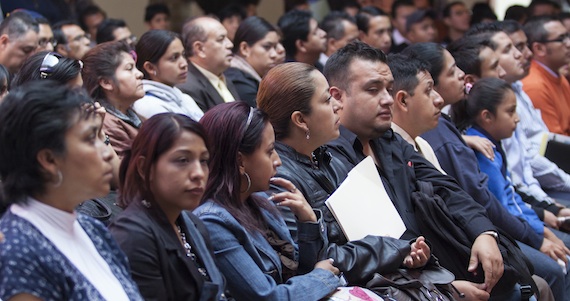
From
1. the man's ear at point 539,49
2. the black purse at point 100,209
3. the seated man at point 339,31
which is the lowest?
the seated man at point 339,31

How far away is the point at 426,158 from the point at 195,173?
1.94m

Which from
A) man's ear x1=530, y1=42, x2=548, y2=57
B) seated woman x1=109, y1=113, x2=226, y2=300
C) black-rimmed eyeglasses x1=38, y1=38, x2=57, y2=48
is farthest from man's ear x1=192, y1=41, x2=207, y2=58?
seated woman x1=109, y1=113, x2=226, y2=300

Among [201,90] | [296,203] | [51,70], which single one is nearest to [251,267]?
[296,203]

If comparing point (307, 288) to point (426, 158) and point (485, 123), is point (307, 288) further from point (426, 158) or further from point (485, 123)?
point (485, 123)

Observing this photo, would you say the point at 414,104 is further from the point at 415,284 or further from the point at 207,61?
the point at 207,61

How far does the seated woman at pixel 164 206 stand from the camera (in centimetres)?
224

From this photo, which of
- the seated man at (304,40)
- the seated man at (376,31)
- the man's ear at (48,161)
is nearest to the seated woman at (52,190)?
the man's ear at (48,161)

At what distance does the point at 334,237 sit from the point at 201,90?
7.40 feet

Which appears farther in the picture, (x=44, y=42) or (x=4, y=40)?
(x=44, y=42)

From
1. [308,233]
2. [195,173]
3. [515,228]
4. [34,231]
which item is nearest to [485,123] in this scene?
[515,228]

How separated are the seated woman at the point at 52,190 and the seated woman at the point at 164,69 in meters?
2.42

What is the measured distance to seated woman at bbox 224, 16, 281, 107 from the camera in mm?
5977

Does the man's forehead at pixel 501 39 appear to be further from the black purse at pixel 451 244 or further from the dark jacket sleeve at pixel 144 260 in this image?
the dark jacket sleeve at pixel 144 260

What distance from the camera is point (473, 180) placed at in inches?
162
